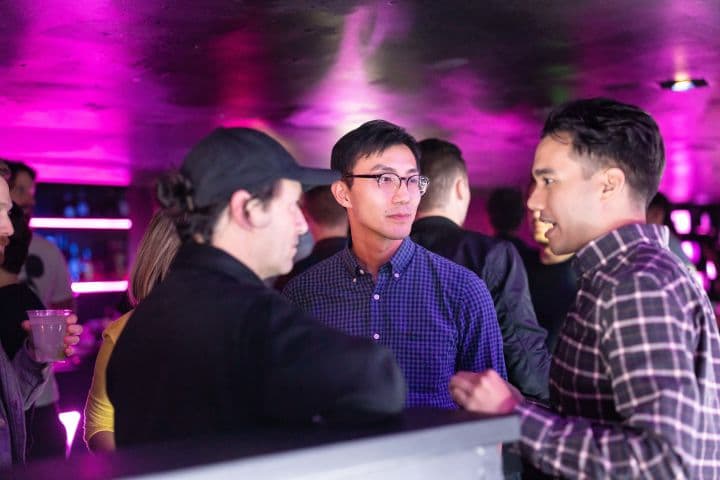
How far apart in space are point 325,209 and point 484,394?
2.82 meters

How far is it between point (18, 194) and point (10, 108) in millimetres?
1444

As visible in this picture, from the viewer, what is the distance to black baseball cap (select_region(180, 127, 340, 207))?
5.30ft

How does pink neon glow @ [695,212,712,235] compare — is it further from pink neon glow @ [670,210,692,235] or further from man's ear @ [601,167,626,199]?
man's ear @ [601,167,626,199]

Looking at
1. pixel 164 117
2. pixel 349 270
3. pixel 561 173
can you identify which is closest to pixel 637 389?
pixel 561 173

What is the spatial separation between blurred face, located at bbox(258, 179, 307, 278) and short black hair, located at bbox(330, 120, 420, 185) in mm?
1229

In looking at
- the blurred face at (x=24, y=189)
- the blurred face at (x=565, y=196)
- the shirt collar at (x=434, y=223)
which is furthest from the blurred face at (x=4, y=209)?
the blurred face at (x=24, y=189)

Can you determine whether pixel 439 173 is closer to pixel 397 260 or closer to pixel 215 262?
pixel 397 260

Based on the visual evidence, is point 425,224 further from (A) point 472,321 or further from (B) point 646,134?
(B) point 646,134

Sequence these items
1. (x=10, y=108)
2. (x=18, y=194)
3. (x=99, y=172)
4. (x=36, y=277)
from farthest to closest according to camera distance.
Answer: (x=99, y=172) → (x=10, y=108) → (x=36, y=277) → (x=18, y=194)

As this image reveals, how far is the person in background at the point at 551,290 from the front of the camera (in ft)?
14.8

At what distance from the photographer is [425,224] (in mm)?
3592

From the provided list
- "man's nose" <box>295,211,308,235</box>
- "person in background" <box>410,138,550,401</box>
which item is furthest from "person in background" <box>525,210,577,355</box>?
"man's nose" <box>295,211,308,235</box>

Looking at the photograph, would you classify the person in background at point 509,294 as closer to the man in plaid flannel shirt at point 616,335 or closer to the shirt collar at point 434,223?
the shirt collar at point 434,223

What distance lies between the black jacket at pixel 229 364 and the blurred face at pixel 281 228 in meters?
0.07
